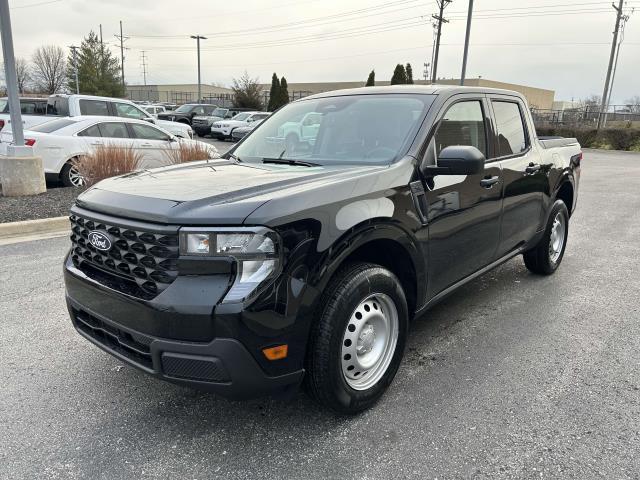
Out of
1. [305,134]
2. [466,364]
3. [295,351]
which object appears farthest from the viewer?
[305,134]

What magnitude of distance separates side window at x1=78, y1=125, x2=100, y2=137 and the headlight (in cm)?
895

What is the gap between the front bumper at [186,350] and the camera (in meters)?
2.22

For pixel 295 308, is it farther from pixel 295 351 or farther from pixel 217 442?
pixel 217 442

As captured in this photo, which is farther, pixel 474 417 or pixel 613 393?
pixel 613 393

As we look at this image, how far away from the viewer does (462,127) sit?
369 cm

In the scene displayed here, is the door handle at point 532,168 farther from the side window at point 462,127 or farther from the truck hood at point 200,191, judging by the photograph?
the truck hood at point 200,191

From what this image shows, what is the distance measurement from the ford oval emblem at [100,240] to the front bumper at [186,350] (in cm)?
21

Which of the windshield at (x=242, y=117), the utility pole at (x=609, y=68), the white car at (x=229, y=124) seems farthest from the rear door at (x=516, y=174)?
the utility pole at (x=609, y=68)

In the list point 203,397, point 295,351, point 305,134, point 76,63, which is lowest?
point 203,397

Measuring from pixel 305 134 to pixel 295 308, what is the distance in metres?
1.85

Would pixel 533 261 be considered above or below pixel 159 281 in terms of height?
below

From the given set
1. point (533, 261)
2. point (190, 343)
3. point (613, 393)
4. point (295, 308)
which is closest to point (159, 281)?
point (190, 343)

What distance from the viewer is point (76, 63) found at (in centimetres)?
4528

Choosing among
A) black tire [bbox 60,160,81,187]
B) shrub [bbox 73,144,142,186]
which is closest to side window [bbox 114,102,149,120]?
black tire [bbox 60,160,81,187]
